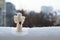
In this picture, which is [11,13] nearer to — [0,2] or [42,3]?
[0,2]

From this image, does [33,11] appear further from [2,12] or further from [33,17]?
[2,12]

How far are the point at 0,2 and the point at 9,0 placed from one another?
142 millimetres

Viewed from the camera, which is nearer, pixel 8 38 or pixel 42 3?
pixel 8 38

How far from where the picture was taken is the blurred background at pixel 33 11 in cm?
179

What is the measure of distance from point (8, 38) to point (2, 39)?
0.26ft

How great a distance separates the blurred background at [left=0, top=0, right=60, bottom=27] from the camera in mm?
1786

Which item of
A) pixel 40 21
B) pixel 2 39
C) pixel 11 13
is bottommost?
pixel 2 39

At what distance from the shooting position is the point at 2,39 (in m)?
1.45

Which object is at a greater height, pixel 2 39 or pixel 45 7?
pixel 45 7

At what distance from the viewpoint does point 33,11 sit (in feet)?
5.98

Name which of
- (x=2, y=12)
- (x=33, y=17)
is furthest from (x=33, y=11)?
(x=2, y=12)

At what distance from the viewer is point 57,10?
1.86 m

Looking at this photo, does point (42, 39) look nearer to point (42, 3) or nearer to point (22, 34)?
point (22, 34)

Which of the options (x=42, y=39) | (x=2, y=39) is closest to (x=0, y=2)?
(x=2, y=39)
